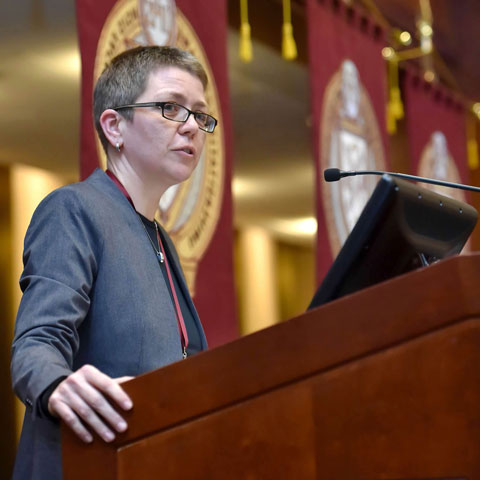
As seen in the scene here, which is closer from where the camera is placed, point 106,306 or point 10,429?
point 106,306

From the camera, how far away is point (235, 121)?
5.62 m

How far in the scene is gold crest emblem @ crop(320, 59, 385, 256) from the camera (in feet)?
12.5

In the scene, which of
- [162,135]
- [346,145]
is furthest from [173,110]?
[346,145]

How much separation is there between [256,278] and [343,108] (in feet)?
14.4

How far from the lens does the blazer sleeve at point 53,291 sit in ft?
4.07

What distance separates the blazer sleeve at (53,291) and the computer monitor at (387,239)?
1.23ft

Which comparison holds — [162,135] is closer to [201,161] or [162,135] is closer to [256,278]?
[201,161]

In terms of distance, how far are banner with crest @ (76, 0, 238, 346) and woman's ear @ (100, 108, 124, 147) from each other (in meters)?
0.85

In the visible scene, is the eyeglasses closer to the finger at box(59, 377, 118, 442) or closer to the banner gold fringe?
the finger at box(59, 377, 118, 442)

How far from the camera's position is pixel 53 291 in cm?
135

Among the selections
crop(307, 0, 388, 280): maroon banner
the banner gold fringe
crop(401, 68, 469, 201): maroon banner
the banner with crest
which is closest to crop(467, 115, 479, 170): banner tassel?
crop(401, 68, 469, 201): maroon banner

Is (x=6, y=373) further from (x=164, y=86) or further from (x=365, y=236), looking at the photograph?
(x=365, y=236)

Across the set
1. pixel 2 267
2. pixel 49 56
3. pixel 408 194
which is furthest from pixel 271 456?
pixel 2 267

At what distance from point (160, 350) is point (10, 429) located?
101 inches
